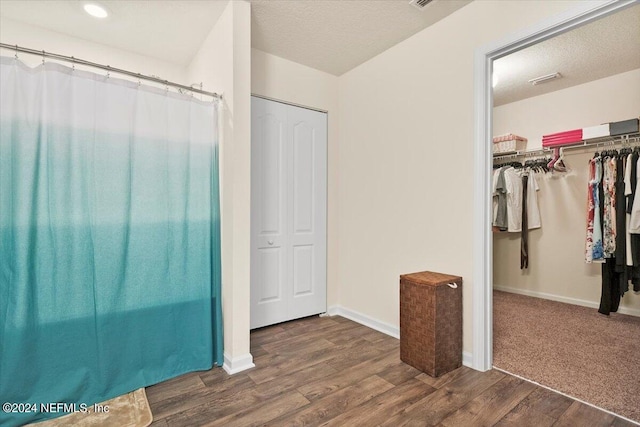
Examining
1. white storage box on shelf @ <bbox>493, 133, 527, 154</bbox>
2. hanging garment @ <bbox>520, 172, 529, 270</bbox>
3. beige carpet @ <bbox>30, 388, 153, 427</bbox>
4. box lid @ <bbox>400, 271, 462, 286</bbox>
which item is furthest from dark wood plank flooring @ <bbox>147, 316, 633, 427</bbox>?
white storage box on shelf @ <bbox>493, 133, 527, 154</bbox>

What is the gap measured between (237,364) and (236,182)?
1238 mm

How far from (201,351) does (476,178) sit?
7.27 ft

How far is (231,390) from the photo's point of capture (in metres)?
1.94

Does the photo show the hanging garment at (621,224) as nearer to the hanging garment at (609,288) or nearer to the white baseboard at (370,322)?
the hanging garment at (609,288)

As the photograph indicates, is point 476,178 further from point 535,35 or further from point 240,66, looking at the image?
point 240,66

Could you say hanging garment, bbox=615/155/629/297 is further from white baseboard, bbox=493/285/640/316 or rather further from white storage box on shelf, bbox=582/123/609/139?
white baseboard, bbox=493/285/640/316

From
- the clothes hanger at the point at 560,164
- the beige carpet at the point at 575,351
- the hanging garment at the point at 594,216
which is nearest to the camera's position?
the beige carpet at the point at 575,351

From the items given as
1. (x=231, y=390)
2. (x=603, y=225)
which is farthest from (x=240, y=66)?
(x=603, y=225)

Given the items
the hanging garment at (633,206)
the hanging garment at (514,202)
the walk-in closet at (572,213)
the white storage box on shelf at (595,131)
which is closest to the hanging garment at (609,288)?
the walk-in closet at (572,213)

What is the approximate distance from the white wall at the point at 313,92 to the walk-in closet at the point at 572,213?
165cm

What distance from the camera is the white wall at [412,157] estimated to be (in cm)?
226

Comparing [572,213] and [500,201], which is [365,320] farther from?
[572,213]

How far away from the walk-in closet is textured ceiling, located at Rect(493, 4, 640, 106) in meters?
0.01

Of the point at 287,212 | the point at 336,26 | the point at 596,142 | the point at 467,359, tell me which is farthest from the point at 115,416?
the point at 596,142
